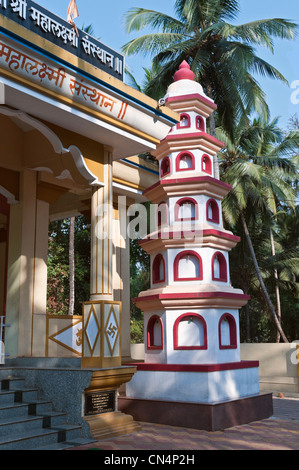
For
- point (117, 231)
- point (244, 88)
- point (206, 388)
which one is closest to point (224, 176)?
point (244, 88)

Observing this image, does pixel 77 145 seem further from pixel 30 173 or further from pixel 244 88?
pixel 244 88

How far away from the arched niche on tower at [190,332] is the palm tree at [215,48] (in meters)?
10.1

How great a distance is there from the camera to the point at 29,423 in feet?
21.2

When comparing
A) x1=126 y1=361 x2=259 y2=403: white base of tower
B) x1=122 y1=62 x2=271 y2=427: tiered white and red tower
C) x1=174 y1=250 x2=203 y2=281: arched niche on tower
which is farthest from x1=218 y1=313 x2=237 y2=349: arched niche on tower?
x1=174 y1=250 x2=203 y2=281: arched niche on tower

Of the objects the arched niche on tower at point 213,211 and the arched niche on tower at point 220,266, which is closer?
the arched niche on tower at point 220,266

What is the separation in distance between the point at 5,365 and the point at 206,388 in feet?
11.7

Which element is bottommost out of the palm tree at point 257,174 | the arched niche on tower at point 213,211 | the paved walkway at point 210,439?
the paved walkway at point 210,439

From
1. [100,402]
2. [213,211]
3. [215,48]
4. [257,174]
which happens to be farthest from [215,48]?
[100,402]

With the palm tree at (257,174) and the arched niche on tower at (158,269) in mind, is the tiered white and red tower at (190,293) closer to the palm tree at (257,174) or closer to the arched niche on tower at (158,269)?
the arched niche on tower at (158,269)

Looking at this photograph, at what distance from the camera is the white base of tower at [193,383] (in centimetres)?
824

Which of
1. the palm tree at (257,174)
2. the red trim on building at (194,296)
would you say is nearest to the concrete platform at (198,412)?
the red trim on building at (194,296)

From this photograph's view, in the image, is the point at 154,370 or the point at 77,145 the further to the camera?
the point at 154,370

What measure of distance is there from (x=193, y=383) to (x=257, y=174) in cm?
1596
